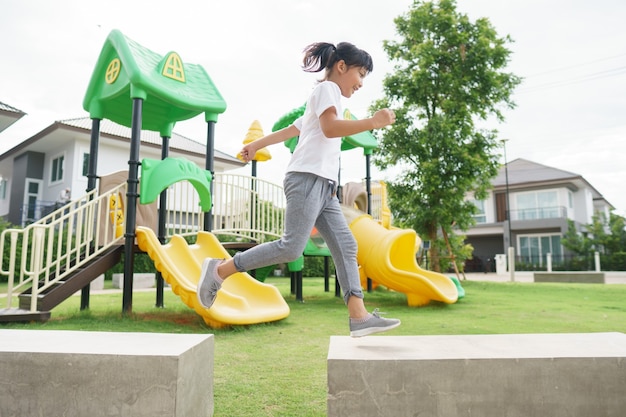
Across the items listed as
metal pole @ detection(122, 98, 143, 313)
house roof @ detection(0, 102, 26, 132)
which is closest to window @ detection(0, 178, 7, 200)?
house roof @ detection(0, 102, 26, 132)

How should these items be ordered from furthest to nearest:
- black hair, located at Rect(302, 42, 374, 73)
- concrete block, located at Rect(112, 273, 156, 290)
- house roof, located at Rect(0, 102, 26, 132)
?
house roof, located at Rect(0, 102, 26, 132)
concrete block, located at Rect(112, 273, 156, 290)
black hair, located at Rect(302, 42, 374, 73)

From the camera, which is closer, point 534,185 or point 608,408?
point 608,408

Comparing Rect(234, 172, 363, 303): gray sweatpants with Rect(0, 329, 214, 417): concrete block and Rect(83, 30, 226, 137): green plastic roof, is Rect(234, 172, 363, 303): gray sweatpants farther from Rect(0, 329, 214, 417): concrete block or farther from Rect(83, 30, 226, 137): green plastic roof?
Rect(83, 30, 226, 137): green plastic roof

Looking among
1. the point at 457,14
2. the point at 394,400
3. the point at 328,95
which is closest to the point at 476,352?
the point at 394,400

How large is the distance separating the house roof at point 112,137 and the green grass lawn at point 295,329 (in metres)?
13.6

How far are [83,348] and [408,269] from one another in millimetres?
6532

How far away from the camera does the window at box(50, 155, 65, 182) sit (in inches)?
837

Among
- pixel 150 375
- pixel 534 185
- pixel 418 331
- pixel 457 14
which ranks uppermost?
pixel 457 14

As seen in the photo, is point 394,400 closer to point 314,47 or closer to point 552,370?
point 552,370

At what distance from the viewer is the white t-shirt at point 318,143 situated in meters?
2.47

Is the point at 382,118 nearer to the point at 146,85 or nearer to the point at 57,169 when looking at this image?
the point at 146,85

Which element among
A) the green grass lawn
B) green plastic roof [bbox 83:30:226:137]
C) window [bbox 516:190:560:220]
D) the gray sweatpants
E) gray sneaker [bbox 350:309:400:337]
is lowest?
the green grass lawn

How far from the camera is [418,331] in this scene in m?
4.73

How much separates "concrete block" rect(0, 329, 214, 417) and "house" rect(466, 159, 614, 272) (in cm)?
3089
